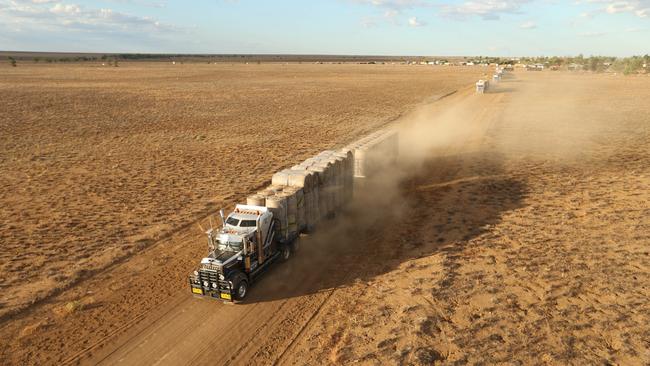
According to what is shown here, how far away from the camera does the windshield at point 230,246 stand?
13.7m

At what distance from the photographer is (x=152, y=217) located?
789 inches

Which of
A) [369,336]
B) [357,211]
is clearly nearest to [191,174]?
[357,211]

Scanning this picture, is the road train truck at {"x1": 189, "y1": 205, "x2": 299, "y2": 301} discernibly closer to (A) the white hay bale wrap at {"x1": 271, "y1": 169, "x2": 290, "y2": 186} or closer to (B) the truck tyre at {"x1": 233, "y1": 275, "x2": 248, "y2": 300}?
(B) the truck tyre at {"x1": 233, "y1": 275, "x2": 248, "y2": 300}

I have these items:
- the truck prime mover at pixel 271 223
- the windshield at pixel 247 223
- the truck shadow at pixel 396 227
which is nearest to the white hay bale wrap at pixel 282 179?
the truck prime mover at pixel 271 223

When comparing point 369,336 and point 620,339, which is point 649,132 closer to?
point 620,339

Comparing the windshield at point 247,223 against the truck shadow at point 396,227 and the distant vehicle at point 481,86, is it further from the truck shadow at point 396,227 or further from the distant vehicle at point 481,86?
the distant vehicle at point 481,86

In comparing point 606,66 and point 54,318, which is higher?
point 606,66

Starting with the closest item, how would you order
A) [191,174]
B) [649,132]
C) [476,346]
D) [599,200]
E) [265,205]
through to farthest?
[476,346]
[265,205]
[599,200]
[191,174]
[649,132]

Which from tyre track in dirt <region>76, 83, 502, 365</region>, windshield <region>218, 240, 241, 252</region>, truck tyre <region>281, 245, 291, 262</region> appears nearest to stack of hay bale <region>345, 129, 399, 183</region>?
truck tyre <region>281, 245, 291, 262</region>

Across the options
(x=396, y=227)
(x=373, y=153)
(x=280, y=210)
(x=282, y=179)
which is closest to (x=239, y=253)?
(x=280, y=210)

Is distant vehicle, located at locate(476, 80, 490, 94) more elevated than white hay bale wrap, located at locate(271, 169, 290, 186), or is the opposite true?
distant vehicle, located at locate(476, 80, 490, 94)

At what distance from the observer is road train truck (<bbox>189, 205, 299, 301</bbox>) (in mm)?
12891

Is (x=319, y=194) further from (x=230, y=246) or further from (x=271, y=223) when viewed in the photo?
(x=230, y=246)

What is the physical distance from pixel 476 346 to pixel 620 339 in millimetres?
3887
